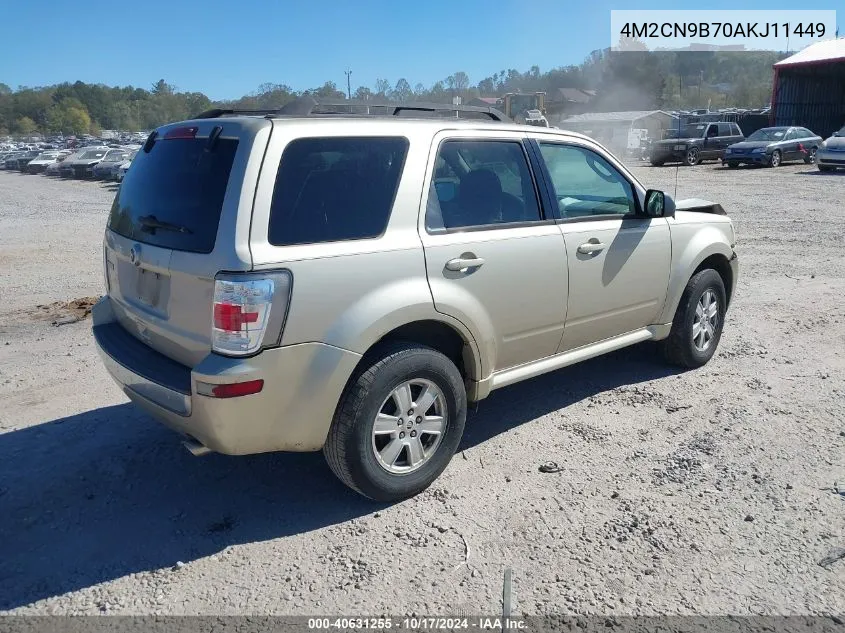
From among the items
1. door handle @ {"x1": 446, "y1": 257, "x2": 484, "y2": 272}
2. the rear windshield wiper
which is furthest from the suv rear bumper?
door handle @ {"x1": 446, "y1": 257, "x2": 484, "y2": 272}

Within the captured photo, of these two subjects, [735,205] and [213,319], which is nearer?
[213,319]

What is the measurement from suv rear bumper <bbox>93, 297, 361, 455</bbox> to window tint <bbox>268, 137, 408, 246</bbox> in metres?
0.55

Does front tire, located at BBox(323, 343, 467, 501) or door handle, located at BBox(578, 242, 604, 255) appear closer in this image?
front tire, located at BBox(323, 343, 467, 501)

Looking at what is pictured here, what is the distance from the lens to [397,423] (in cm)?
366

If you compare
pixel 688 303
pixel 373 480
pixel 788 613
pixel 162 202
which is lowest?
pixel 788 613

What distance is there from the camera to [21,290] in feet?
29.4

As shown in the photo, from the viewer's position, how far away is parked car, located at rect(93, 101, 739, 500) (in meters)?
3.16

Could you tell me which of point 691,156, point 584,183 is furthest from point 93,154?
point 584,183

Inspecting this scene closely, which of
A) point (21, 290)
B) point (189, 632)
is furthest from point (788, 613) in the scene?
point (21, 290)

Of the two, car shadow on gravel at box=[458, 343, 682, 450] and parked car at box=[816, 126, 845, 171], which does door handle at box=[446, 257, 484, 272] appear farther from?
parked car at box=[816, 126, 845, 171]

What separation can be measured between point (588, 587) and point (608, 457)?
1.26 meters

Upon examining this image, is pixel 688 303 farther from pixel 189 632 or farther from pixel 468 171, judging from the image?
pixel 189 632

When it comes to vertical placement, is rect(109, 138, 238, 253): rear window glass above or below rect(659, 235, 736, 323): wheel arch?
above

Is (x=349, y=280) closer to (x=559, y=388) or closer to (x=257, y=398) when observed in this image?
(x=257, y=398)
